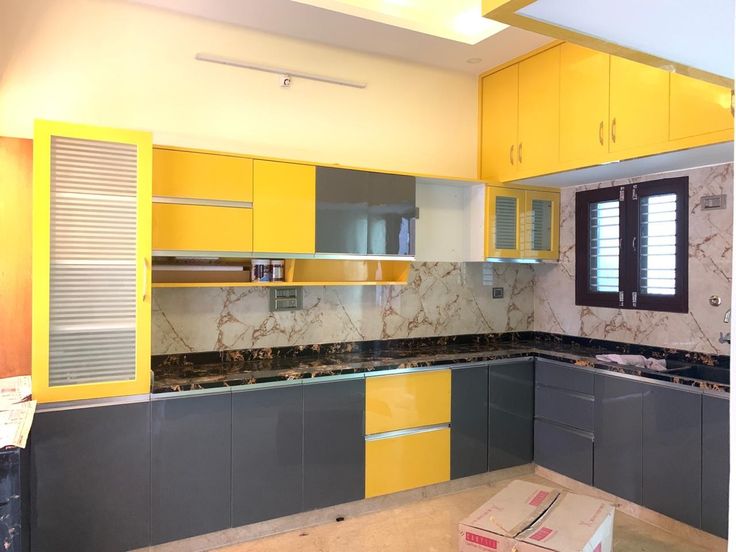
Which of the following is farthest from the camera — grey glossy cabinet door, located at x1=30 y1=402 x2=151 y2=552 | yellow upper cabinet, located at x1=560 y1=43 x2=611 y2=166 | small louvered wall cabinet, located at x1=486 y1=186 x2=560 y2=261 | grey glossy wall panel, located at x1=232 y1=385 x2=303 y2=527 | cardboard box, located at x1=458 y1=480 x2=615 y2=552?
small louvered wall cabinet, located at x1=486 y1=186 x2=560 y2=261

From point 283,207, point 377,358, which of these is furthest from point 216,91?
point 377,358

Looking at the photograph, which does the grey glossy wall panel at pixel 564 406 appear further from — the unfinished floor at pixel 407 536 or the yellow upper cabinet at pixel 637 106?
the yellow upper cabinet at pixel 637 106

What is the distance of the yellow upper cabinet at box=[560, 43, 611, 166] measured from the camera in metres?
3.35

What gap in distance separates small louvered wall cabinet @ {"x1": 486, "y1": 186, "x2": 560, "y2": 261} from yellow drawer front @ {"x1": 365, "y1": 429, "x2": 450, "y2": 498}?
1423 mm

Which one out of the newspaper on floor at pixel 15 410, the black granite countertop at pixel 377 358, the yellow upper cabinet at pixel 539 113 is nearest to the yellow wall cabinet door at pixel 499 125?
the yellow upper cabinet at pixel 539 113

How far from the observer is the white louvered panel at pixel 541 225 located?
4.17 metres

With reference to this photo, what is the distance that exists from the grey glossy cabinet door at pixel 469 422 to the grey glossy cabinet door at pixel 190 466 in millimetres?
1498

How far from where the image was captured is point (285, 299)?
352 cm

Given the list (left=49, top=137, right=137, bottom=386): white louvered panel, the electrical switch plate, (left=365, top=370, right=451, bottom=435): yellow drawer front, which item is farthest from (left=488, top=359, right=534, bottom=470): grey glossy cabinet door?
(left=49, top=137, right=137, bottom=386): white louvered panel

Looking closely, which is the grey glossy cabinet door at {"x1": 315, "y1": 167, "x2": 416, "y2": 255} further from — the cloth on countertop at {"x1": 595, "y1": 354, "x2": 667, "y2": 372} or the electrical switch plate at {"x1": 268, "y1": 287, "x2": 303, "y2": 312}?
the cloth on countertop at {"x1": 595, "y1": 354, "x2": 667, "y2": 372}

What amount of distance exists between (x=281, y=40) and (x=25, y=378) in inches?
97.5

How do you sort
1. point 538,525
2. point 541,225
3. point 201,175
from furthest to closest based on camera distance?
point 541,225
point 201,175
point 538,525

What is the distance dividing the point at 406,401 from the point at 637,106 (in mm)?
2242

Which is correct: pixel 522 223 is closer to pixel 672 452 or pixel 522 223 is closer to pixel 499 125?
pixel 499 125
